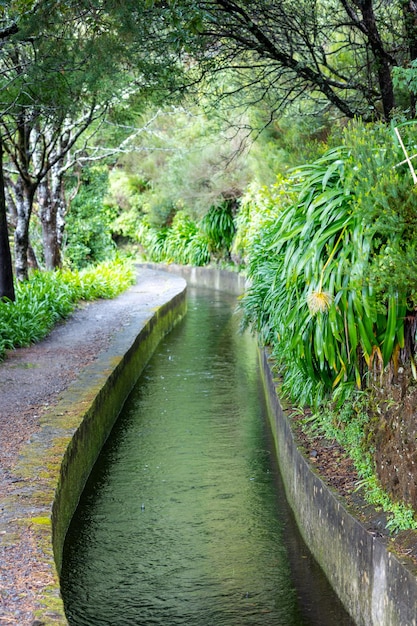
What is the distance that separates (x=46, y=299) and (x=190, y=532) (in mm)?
7085

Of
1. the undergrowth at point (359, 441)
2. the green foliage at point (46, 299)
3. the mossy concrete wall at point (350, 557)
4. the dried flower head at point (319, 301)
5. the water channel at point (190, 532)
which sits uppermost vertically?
the dried flower head at point (319, 301)

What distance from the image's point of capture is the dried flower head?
4.80 metres

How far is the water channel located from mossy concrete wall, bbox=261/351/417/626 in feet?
0.52

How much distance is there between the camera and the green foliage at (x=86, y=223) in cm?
2233

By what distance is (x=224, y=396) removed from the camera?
390 inches

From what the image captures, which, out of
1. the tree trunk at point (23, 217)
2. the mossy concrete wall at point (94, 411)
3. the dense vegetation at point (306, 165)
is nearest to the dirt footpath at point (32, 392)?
the mossy concrete wall at point (94, 411)

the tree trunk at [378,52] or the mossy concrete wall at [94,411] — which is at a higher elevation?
the tree trunk at [378,52]

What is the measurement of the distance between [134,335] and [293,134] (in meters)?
4.75

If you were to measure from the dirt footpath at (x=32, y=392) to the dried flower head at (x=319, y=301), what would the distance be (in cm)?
202

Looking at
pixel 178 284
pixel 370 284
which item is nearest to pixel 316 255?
pixel 370 284

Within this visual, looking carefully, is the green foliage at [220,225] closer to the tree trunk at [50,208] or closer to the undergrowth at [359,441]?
the tree trunk at [50,208]

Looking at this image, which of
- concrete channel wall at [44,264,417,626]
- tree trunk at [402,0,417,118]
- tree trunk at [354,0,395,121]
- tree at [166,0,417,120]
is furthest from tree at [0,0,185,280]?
concrete channel wall at [44,264,417,626]

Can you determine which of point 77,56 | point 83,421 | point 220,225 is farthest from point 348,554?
point 220,225

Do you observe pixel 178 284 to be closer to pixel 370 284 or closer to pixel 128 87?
pixel 128 87
